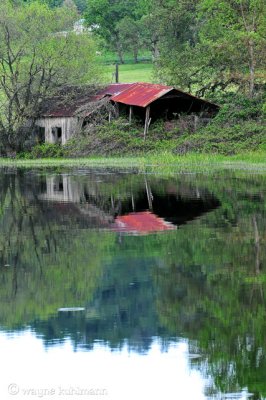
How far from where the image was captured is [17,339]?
34.4 ft

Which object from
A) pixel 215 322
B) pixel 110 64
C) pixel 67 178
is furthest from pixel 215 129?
pixel 110 64

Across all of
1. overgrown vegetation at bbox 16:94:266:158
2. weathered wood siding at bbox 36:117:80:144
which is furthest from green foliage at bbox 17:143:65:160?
weathered wood siding at bbox 36:117:80:144

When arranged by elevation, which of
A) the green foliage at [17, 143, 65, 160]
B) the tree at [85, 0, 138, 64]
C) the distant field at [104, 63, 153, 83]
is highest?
the tree at [85, 0, 138, 64]

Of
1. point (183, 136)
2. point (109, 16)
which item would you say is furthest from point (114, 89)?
point (109, 16)

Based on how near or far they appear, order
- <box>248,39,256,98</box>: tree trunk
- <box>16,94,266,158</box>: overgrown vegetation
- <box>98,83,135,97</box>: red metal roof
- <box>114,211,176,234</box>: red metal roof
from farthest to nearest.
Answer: <box>98,83,135,97</box>: red metal roof
<box>248,39,256,98</box>: tree trunk
<box>16,94,266,158</box>: overgrown vegetation
<box>114,211,176,234</box>: red metal roof

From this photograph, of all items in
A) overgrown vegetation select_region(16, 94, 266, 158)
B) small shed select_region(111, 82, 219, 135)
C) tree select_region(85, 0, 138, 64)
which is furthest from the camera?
tree select_region(85, 0, 138, 64)

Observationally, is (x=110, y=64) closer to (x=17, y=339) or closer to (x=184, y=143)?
(x=184, y=143)

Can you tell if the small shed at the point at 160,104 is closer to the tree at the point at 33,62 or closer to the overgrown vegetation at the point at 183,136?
the overgrown vegetation at the point at 183,136

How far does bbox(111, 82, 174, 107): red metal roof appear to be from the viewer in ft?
157

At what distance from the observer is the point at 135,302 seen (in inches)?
472

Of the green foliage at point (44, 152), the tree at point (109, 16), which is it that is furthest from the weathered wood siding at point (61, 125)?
the tree at point (109, 16)

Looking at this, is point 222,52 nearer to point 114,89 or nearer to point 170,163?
point 114,89

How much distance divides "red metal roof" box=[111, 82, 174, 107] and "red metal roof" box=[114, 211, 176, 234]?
84.4ft

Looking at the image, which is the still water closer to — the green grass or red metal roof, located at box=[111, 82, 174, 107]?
the green grass
